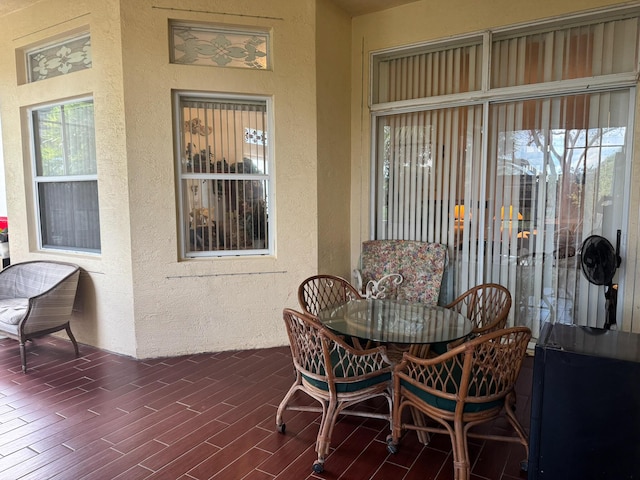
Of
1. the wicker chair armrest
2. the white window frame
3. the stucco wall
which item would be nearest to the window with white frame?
the stucco wall

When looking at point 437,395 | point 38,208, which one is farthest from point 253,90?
point 437,395

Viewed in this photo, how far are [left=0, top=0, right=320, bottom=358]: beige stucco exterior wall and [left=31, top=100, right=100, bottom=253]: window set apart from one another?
192mm

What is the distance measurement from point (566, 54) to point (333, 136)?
7.13 ft

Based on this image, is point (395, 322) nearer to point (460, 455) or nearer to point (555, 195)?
point (460, 455)

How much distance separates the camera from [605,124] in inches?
136

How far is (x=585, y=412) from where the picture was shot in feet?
5.65

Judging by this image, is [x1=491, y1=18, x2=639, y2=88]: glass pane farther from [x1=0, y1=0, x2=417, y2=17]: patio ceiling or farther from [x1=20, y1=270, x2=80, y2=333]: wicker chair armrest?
[x1=20, y1=270, x2=80, y2=333]: wicker chair armrest

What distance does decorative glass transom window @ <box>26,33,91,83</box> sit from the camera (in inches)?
157

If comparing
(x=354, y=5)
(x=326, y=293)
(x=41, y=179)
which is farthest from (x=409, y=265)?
(x=41, y=179)

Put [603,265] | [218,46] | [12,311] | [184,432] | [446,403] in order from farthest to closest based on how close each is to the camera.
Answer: [218,46]
[12,311]
[603,265]
[184,432]
[446,403]

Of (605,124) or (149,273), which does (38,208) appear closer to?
(149,273)

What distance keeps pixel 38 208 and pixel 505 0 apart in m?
5.15

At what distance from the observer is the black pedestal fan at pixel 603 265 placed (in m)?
3.25

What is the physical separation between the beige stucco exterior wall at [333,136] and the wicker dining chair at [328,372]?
172 centimetres
